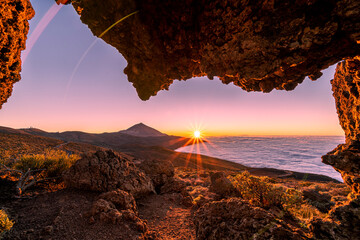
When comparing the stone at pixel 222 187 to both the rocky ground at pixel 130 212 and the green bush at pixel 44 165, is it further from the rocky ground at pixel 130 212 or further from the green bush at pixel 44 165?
the green bush at pixel 44 165

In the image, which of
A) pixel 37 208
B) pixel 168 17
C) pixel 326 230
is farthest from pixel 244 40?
pixel 37 208

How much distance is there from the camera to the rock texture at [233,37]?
267 cm

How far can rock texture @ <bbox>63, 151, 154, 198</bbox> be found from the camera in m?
3.95

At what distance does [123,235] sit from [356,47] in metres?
5.50

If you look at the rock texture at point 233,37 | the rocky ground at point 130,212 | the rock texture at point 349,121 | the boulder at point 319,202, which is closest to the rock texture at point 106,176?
the rocky ground at point 130,212

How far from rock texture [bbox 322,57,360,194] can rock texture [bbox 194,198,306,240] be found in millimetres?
1299

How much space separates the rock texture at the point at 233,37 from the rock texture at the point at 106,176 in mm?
3970

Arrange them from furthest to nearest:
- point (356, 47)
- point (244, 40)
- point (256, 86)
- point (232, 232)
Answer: point (256, 86) < point (244, 40) < point (356, 47) < point (232, 232)

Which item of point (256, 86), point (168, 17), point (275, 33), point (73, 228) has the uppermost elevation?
point (168, 17)

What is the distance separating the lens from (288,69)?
354 centimetres

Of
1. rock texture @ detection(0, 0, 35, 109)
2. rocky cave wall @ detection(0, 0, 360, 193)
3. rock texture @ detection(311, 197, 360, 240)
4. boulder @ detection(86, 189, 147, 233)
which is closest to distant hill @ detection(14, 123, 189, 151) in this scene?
rock texture @ detection(0, 0, 35, 109)

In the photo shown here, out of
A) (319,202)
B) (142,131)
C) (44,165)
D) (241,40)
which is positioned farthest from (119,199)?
(142,131)

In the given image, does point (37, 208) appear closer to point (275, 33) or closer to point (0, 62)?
point (0, 62)

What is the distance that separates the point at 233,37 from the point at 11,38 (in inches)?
226
